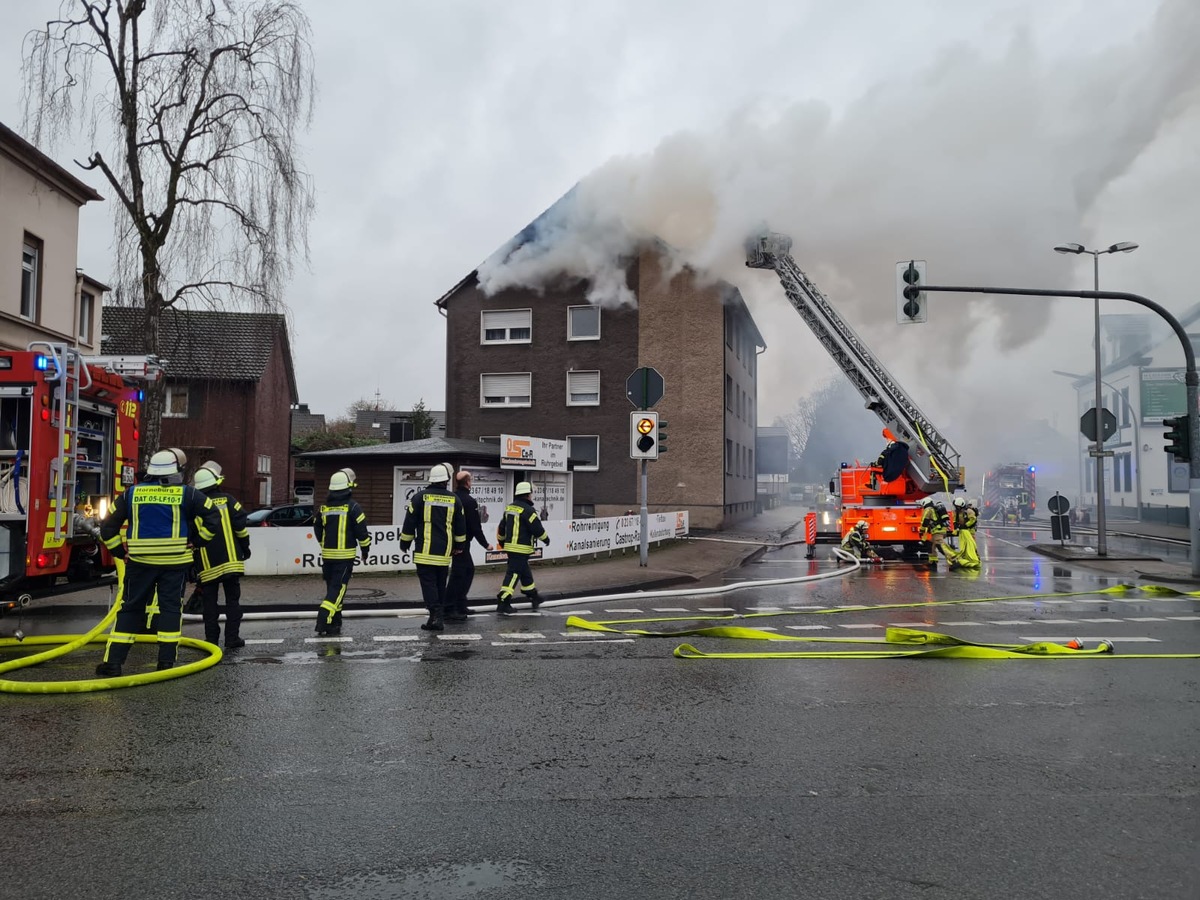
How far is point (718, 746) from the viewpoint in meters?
5.05

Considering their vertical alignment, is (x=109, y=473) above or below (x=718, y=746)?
above

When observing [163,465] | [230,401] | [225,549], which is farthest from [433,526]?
[230,401]

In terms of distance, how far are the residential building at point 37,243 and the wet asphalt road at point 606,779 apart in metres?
13.1

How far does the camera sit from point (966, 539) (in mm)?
17406

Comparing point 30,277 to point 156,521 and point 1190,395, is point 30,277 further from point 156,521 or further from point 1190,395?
point 1190,395

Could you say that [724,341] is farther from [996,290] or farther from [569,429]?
[996,290]

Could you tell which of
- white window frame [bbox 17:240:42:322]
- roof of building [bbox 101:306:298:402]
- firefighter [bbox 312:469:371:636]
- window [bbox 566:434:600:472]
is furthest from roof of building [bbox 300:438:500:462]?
firefighter [bbox 312:469:371:636]

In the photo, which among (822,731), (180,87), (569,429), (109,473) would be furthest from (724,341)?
(822,731)

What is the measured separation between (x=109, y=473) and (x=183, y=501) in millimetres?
3444

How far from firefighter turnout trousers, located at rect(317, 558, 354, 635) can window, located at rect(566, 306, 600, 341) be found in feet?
74.5

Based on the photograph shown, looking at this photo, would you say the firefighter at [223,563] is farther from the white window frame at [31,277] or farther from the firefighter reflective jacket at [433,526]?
the white window frame at [31,277]

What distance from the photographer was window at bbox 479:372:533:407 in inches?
1244

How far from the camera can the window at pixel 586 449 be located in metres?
30.8

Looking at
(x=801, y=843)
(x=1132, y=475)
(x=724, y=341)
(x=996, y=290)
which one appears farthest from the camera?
(x=1132, y=475)
